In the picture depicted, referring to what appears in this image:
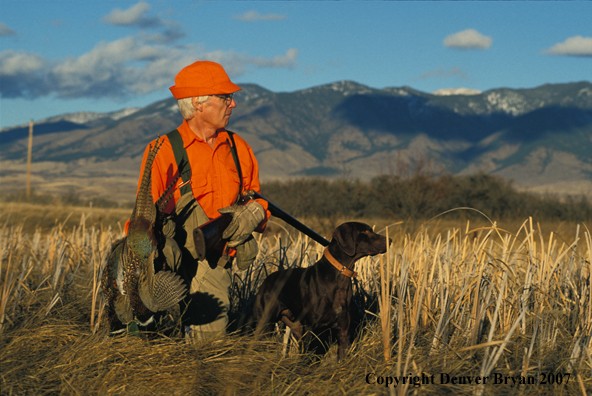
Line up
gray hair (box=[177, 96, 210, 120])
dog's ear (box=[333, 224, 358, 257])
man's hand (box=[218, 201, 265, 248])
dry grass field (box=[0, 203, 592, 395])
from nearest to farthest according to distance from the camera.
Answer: dry grass field (box=[0, 203, 592, 395]) → man's hand (box=[218, 201, 265, 248]) → dog's ear (box=[333, 224, 358, 257]) → gray hair (box=[177, 96, 210, 120])

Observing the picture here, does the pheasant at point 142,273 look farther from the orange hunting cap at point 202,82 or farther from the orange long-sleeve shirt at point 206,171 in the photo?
the orange hunting cap at point 202,82

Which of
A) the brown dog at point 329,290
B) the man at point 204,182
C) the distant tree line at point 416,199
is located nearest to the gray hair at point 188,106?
the man at point 204,182

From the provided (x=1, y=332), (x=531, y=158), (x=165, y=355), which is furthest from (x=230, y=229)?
(x=531, y=158)

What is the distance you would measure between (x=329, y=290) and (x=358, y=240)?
39cm

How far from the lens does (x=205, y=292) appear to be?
3.59 meters

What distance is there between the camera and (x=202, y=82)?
137 inches

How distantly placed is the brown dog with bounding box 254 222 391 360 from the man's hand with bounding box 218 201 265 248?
0.51 m

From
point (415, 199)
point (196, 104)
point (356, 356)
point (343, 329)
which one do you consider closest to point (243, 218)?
point (196, 104)

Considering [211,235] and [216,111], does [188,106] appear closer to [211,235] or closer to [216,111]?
[216,111]

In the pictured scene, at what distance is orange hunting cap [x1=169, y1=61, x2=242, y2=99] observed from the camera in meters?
3.49

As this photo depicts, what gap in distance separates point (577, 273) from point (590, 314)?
1.29m

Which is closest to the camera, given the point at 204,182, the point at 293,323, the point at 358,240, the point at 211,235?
the point at 211,235

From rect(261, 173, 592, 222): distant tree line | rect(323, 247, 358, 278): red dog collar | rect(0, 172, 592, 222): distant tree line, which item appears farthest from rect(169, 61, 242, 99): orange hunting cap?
rect(0, 172, 592, 222): distant tree line

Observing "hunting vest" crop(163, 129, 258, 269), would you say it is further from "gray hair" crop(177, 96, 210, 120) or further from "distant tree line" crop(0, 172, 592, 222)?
"distant tree line" crop(0, 172, 592, 222)
